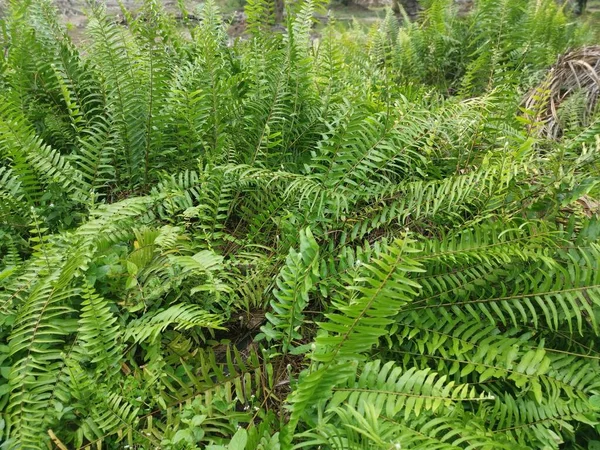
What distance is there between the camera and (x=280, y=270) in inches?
57.2

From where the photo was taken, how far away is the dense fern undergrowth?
3.78 ft

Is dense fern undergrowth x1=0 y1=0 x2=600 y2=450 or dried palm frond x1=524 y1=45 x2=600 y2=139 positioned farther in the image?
dried palm frond x1=524 y1=45 x2=600 y2=139

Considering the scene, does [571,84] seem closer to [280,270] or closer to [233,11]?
[280,270]

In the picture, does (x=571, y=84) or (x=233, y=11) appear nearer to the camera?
(x=571, y=84)

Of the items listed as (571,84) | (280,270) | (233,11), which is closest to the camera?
(280,270)

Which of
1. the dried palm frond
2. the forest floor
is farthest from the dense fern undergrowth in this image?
the forest floor

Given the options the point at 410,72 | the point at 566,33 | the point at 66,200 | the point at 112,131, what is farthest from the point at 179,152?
the point at 566,33

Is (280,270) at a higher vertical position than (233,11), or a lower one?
lower

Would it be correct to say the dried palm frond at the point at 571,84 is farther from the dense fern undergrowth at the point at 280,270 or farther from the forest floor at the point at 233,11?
the forest floor at the point at 233,11

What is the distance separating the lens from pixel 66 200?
6.03ft

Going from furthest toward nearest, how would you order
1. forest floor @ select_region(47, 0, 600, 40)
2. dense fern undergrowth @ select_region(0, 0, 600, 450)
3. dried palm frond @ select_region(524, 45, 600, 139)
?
1. forest floor @ select_region(47, 0, 600, 40)
2. dried palm frond @ select_region(524, 45, 600, 139)
3. dense fern undergrowth @ select_region(0, 0, 600, 450)

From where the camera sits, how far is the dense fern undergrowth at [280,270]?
1.15 metres

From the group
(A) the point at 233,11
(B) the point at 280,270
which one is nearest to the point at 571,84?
(B) the point at 280,270

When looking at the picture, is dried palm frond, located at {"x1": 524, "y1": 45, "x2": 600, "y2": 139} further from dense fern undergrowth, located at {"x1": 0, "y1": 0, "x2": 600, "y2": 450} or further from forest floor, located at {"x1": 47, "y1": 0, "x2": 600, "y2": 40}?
forest floor, located at {"x1": 47, "y1": 0, "x2": 600, "y2": 40}
